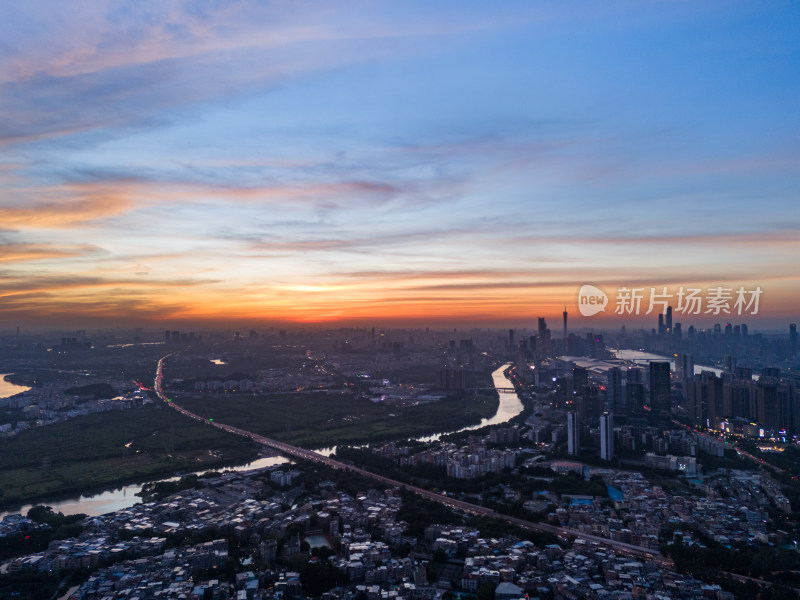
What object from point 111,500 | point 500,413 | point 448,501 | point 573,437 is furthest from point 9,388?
point 573,437

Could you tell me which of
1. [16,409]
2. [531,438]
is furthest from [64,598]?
[16,409]

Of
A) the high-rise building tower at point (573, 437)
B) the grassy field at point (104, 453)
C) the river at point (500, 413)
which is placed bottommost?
the river at point (500, 413)

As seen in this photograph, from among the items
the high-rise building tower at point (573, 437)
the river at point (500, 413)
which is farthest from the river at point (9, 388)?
the high-rise building tower at point (573, 437)

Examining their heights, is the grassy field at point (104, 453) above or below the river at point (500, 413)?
above

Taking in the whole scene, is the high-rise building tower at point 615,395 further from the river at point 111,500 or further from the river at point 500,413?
the river at point 111,500

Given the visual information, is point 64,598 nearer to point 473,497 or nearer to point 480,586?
point 480,586

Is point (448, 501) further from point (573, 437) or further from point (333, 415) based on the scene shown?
point (333, 415)
